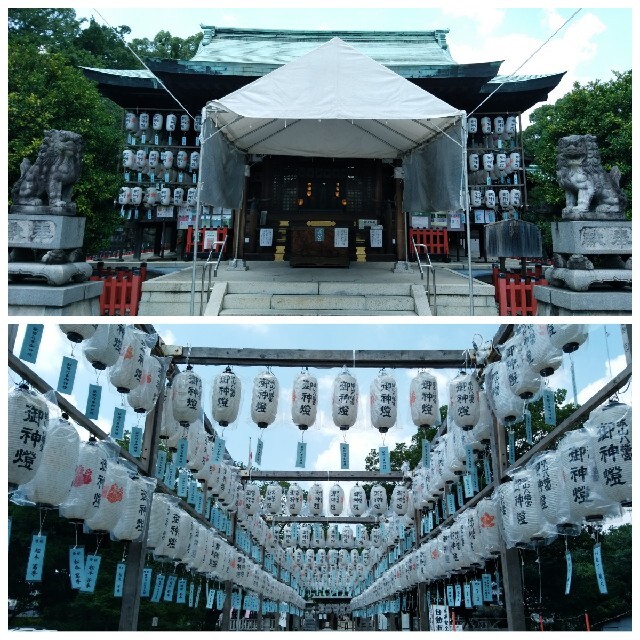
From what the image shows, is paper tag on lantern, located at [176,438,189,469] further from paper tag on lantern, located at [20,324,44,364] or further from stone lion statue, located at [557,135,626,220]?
stone lion statue, located at [557,135,626,220]

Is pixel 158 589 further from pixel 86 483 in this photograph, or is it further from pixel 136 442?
pixel 86 483

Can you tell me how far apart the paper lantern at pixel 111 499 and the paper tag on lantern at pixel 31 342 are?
1563 millimetres

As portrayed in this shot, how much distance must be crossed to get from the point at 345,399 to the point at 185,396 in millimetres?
2245

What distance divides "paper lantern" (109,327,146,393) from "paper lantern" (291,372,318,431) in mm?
2591

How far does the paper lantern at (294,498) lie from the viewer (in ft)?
55.5

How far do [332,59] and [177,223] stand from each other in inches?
479

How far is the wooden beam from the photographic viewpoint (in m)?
7.57

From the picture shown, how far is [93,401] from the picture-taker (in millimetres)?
5508

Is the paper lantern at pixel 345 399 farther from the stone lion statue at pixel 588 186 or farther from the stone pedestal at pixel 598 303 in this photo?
the stone lion statue at pixel 588 186

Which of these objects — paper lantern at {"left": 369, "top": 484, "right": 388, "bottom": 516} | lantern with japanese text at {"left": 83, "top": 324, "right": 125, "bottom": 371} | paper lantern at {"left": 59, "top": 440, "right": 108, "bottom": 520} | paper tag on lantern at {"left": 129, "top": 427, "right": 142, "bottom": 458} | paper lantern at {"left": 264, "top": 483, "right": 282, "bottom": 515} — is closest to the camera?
paper lantern at {"left": 59, "top": 440, "right": 108, "bottom": 520}

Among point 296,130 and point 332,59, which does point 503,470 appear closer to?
point 332,59

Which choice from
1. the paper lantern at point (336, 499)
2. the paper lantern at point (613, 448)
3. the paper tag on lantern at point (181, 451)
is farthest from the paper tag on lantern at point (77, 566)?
the paper lantern at point (336, 499)

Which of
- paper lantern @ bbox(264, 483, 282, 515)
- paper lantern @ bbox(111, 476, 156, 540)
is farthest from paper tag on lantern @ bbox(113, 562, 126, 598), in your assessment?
paper lantern @ bbox(264, 483, 282, 515)

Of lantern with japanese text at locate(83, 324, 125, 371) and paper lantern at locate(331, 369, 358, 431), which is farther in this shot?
paper lantern at locate(331, 369, 358, 431)
